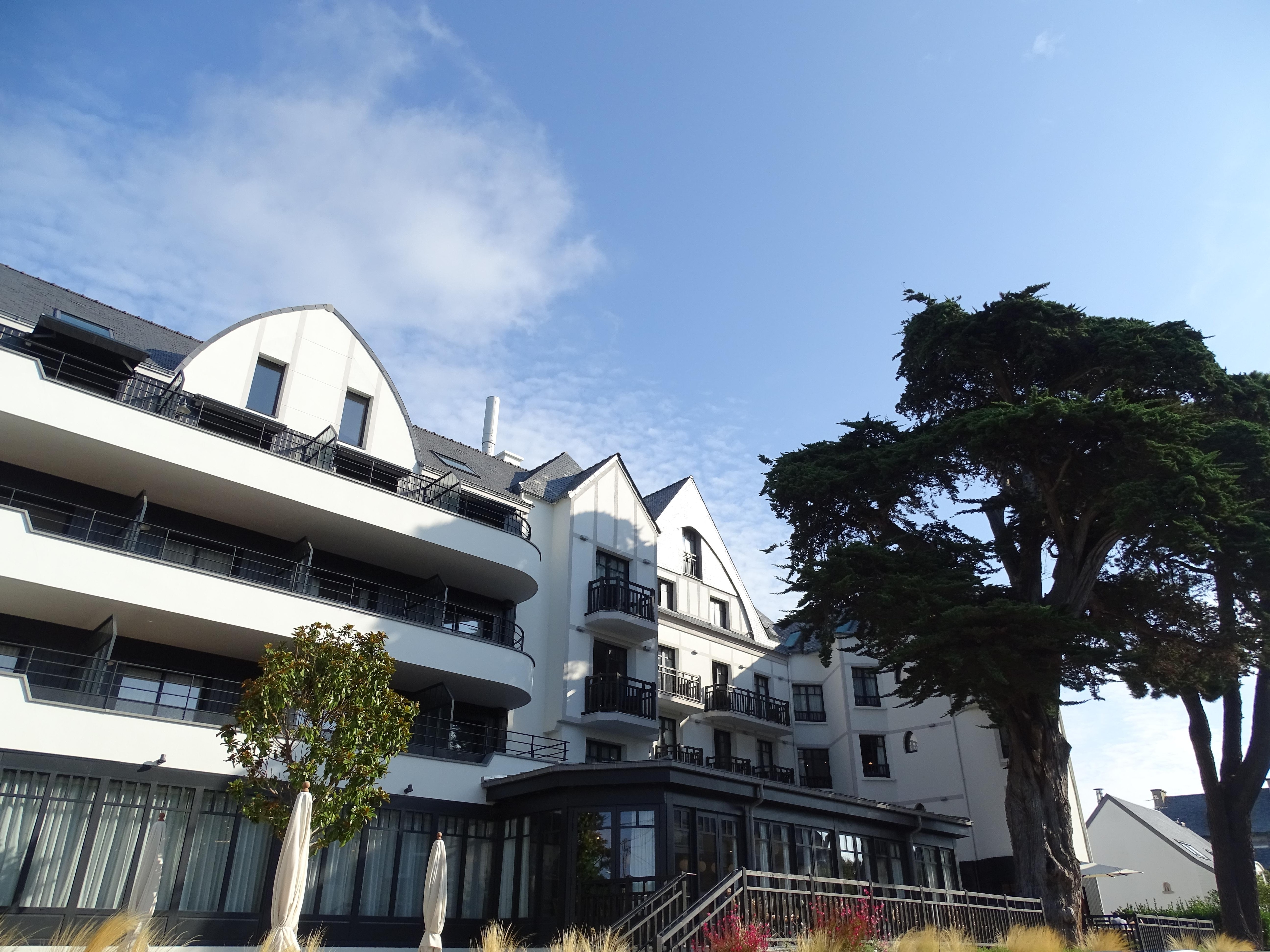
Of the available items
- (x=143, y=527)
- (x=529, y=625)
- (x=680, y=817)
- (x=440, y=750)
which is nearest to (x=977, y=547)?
(x=680, y=817)

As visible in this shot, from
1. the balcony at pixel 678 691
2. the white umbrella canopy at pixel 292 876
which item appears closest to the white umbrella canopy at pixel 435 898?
the white umbrella canopy at pixel 292 876

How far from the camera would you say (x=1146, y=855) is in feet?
153

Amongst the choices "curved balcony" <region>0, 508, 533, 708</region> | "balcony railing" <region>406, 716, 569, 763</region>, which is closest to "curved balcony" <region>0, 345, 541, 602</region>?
"curved balcony" <region>0, 508, 533, 708</region>

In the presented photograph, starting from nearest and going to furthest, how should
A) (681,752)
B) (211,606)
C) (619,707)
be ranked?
(211,606) → (619,707) → (681,752)

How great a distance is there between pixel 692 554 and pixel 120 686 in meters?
20.2

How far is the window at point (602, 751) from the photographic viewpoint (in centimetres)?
2538

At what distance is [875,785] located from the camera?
34.6 meters

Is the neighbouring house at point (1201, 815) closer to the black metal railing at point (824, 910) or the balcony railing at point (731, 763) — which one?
the balcony railing at point (731, 763)

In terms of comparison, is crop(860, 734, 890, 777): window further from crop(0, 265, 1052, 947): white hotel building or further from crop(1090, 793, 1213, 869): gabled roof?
crop(1090, 793, 1213, 869): gabled roof

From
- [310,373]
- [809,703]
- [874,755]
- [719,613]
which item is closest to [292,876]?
[310,373]

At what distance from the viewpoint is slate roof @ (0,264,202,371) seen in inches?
806

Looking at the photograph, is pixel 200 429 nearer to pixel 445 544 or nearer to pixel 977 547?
pixel 445 544

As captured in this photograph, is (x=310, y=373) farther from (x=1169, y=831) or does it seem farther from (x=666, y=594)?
(x=1169, y=831)

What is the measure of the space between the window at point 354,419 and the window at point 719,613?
1521 cm
